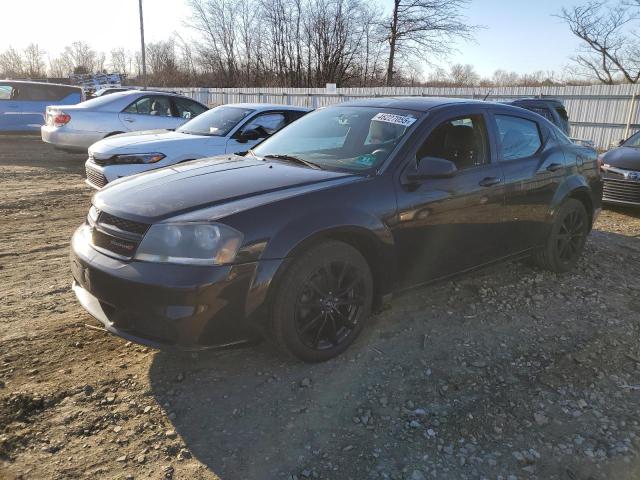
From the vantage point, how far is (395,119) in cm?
377

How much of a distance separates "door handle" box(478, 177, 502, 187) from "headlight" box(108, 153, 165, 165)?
4450mm

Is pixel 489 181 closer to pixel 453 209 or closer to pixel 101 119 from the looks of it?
pixel 453 209

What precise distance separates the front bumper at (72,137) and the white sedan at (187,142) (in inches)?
125

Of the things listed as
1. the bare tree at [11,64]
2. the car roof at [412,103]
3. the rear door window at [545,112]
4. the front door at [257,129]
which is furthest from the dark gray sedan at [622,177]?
the bare tree at [11,64]

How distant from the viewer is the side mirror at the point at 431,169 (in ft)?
11.0

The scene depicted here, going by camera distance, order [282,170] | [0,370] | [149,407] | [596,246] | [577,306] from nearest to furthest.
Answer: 1. [149,407]
2. [0,370]
3. [282,170]
4. [577,306]
5. [596,246]

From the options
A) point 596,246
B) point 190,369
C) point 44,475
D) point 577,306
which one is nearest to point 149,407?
point 190,369

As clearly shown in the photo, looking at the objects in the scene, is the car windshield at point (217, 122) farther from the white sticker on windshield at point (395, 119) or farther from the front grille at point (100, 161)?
the white sticker on windshield at point (395, 119)

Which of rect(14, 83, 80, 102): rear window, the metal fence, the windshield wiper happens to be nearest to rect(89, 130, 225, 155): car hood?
the windshield wiper

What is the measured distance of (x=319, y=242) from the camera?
9.74 feet

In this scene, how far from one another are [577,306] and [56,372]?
3965 millimetres

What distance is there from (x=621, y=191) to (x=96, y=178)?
25.5 ft

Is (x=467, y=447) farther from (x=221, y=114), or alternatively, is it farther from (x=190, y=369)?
(x=221, y=114)

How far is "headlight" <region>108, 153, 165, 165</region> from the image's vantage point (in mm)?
6561
